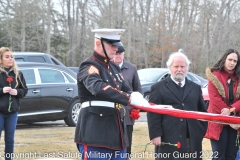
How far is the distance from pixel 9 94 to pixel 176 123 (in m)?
2.96

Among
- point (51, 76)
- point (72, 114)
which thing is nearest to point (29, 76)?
point (51, 76)

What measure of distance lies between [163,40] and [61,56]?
409 inches

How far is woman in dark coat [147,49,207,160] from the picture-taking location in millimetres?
5492

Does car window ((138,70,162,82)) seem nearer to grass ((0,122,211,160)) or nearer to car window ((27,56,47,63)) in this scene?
car window ((27,56,47,63))

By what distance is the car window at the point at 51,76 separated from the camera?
12312 millimetres

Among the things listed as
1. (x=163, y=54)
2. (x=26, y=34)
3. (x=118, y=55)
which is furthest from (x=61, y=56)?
(x=118, y=55)

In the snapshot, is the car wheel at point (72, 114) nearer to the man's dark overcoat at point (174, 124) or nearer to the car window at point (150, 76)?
the car window at point (150, 76)

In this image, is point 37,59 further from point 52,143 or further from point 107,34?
point 107,34

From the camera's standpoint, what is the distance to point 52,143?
959cm

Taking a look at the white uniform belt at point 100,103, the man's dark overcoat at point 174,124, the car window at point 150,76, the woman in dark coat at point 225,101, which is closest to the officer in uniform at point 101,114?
the white uniform belt at point 100,103

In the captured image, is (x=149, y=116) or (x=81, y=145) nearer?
(x=81, y=145)

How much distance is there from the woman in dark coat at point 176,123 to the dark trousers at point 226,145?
0.66 m

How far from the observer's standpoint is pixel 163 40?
47.3 meters

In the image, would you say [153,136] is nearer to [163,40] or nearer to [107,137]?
[107,137]
